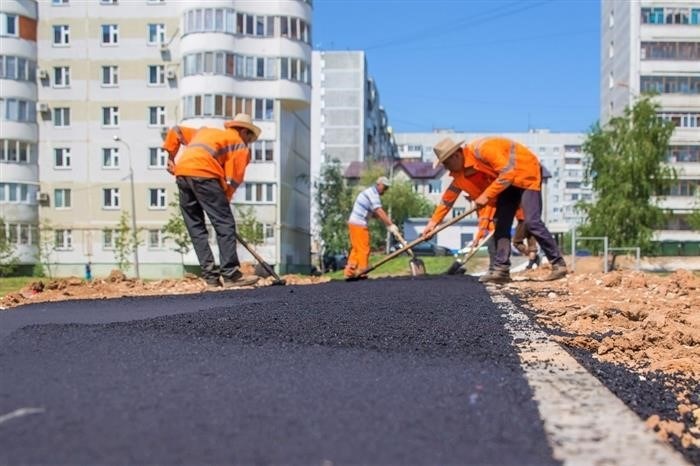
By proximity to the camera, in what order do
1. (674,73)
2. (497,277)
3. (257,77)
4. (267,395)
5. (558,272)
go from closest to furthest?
(267,395) < (497,277) < (558,272) < (257,77) < (674,73)

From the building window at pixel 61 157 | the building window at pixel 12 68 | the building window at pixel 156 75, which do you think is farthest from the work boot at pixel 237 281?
the building window at pixel 12 68

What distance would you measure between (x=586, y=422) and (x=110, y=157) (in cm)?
5329

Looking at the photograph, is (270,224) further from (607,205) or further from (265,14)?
(607,205)

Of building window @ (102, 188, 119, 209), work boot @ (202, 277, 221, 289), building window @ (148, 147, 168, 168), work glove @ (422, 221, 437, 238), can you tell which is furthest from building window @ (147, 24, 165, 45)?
work boot @ (202, 277, 221, 289)

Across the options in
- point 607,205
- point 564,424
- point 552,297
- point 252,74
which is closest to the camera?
point 564,424

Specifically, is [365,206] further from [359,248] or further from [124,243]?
[124,243]

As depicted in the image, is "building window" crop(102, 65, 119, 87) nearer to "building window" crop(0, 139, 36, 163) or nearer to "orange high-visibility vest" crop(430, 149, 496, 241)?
"building window" crop(0, 139, 36, 163)

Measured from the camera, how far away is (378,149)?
11988 centimetres

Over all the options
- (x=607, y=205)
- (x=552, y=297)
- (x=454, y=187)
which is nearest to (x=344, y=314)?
(x=552, y=297)

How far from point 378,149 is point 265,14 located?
6999cm

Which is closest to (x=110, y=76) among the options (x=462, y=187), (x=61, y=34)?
(x=61, y=34)

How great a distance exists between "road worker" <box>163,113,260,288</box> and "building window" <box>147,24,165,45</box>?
4534 cm

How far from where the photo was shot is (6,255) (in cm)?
4775

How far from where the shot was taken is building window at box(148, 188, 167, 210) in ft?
172
